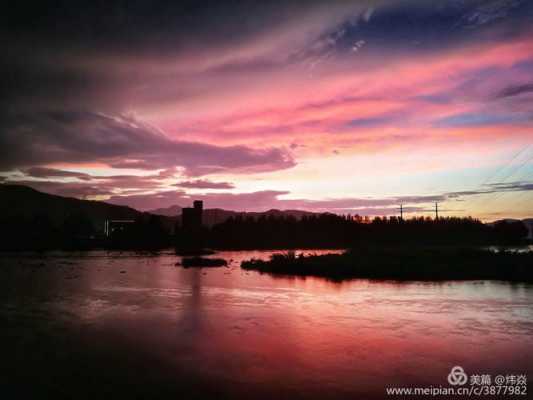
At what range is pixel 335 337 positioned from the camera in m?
18.0

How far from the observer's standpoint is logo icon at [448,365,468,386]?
40.7ft

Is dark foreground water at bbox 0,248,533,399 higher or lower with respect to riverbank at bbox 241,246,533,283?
lower

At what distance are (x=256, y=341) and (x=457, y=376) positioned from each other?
7837mm

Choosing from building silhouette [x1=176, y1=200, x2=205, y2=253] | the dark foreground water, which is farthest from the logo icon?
building silhouette [x1=176, y1=200, x2=205, y2=253]

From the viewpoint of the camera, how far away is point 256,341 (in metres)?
17.5

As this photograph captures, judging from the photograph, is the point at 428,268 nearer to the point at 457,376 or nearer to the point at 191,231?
the point at 457,376

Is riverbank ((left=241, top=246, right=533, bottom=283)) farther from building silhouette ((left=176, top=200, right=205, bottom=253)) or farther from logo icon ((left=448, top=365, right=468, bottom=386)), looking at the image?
building silhouette ((left=176, top=200, right=205, bottom=253))

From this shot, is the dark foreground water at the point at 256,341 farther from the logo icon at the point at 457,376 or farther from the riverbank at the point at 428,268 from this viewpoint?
the riverbank at the point at 428,268

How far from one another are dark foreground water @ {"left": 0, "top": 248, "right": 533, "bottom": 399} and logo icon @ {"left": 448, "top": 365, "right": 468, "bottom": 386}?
22 centimetres

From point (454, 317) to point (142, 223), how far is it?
457 feet

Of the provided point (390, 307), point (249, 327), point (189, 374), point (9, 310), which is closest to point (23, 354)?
point (189, 374)

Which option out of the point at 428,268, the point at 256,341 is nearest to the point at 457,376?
the point at 256,341

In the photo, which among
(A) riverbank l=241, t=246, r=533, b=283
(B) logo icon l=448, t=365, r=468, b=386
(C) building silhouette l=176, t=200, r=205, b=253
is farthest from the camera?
(C) building silhouette l=176, t=200, r=205, b=253

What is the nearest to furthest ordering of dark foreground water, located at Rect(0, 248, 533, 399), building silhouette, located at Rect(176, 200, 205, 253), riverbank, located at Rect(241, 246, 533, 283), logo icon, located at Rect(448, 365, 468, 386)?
dark foreground water, located at Rect(0, 248, 533, 399) → logo icon, located at Rect(448, 365, 468, 386) → riverbank, located at Rect(241, 246, 533, 283) → building silhouette, located at Rect(176, 200, 205, 253)
